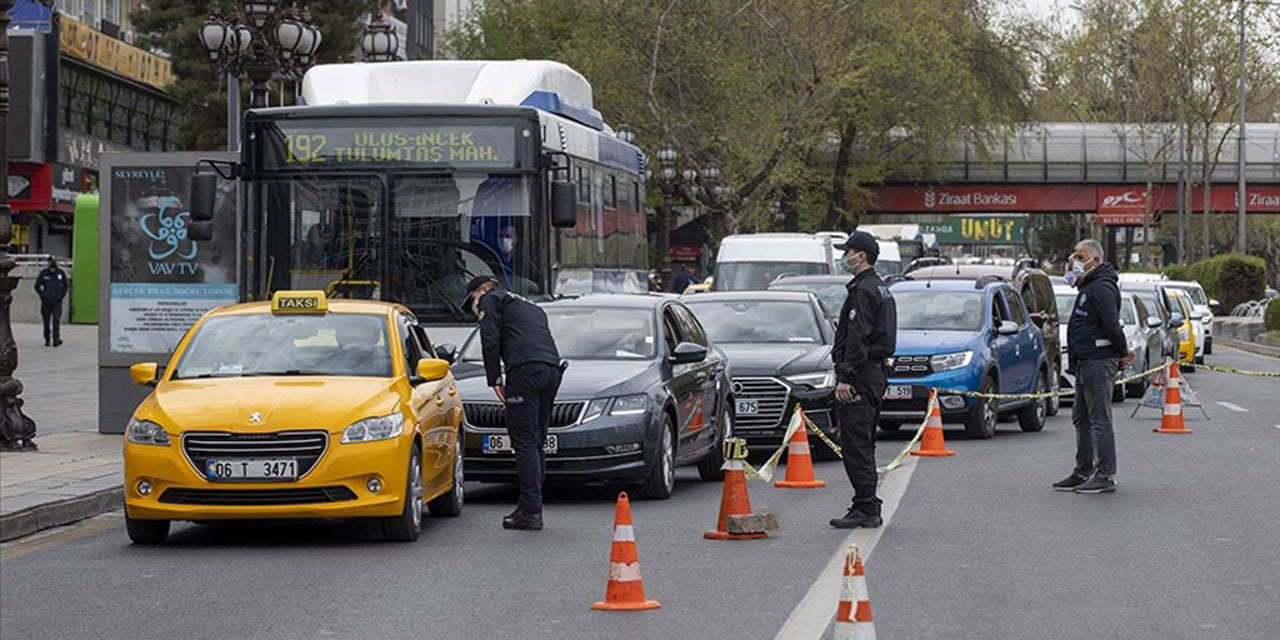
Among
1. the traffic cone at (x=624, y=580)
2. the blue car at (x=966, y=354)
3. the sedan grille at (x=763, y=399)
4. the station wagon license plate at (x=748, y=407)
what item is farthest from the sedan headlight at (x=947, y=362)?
the traffic cone at (x=624, y=580)

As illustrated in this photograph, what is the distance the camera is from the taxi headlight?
13375 mm

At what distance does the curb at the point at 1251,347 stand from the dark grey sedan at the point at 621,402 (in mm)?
35887

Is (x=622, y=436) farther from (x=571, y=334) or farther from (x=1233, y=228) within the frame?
(x=1233, y=228)

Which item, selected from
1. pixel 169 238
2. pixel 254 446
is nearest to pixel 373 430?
pixel 254 446

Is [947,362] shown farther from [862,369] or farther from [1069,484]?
[862,369]

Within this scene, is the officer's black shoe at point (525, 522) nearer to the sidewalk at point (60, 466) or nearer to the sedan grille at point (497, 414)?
the sedan grille at point (497, 414)

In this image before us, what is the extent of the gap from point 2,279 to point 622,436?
6.10m

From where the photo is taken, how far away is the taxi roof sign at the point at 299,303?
14953 mm

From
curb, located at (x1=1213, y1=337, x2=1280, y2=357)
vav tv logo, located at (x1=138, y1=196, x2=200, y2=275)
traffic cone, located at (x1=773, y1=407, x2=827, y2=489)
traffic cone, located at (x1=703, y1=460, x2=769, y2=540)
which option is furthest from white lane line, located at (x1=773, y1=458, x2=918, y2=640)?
curb, located at (x1=1213, y1=337, x2=1280, y2=357)

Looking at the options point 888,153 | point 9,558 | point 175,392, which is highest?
point 888,153

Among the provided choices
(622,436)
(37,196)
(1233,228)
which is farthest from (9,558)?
(1233,228)

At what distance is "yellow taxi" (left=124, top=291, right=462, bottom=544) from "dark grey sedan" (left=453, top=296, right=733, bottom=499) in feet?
4.95

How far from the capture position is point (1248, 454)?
21.0 meters

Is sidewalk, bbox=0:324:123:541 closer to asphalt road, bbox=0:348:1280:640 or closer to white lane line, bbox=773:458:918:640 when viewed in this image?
asphalt road, bbox=0:348:1280:640
